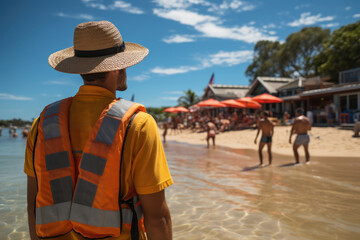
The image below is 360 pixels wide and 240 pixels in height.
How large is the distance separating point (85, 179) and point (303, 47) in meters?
45.1

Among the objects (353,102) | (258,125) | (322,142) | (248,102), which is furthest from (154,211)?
(353,102)

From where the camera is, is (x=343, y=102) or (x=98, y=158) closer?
(x=98, y=158)

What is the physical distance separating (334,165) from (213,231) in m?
6.96

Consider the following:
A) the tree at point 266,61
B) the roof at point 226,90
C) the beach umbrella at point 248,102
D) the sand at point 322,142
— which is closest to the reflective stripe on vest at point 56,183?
the sand at point 322,142

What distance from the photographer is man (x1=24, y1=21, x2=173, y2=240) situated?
3.90 ft

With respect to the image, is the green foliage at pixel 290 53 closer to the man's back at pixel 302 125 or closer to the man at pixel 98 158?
the man's back at pixel 302 125

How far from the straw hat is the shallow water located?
2.91 metres

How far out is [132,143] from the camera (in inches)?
46.9

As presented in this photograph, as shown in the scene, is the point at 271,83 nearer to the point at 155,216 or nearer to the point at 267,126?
the point at 267,126

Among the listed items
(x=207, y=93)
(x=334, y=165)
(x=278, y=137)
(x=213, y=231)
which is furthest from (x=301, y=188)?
(x=207, y=93)

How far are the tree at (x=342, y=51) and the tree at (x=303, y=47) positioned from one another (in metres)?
9.46

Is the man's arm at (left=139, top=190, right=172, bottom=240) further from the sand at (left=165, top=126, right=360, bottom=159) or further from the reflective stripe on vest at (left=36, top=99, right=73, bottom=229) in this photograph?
the sand at (left=165, top=126, right=360, bottom=159)

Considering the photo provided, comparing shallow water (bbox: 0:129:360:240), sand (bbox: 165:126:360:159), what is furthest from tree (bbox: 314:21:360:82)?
shallow water (bbox: 0:129:360:240)

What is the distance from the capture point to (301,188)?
588 cm
